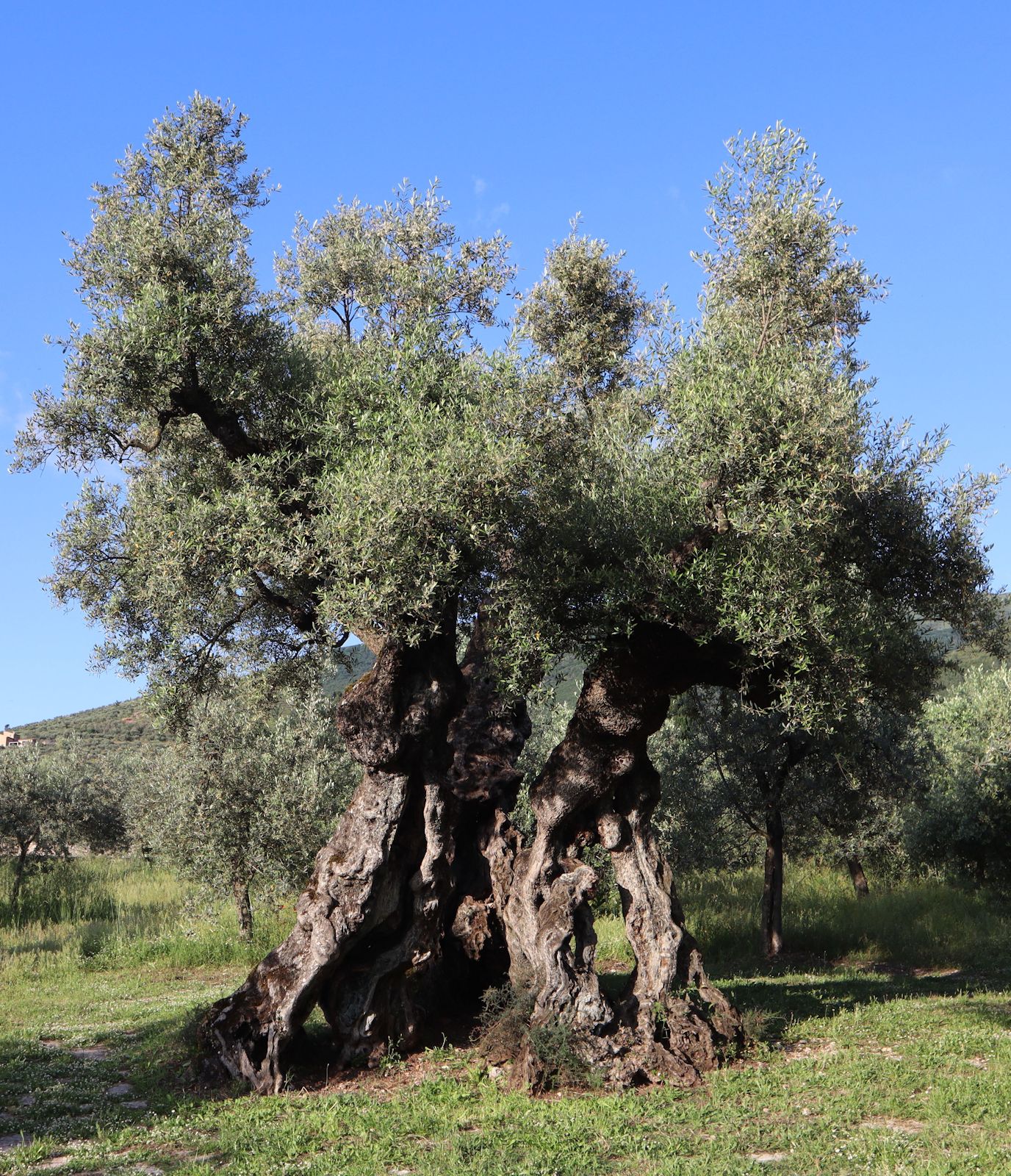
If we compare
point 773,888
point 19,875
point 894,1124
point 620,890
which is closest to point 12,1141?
point 620,890

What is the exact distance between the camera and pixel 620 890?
45.9ft

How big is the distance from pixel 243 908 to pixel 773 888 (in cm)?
1320

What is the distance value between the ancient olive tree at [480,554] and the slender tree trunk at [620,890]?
0.14 ft

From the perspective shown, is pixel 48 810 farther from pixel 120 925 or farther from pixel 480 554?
pixel 480 554

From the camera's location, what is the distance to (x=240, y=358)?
1462 cm

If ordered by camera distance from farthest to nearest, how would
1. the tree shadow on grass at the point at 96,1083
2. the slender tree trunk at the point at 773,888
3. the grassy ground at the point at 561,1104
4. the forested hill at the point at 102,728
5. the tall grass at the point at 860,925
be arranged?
the forested hill at the point at 102,728 → the tall grass at the point at 860,925 → the slender tree trunk at the point at 773,888 → the tree shadow on grass at the point at 96,1083 → the grassy ground at the point at 561,1104

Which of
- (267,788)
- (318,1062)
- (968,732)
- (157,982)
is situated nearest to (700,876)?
(968,732)

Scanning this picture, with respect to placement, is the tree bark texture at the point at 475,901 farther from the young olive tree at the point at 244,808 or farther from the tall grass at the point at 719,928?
the young olive tree at the point at 244,808

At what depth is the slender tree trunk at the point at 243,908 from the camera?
25.0m

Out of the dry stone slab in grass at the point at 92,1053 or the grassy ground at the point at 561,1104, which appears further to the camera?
the dry stone slab in grass at the point at 92,1053

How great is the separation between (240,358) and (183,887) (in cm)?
2338

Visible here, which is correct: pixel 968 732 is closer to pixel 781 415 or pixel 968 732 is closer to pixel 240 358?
pixel 781 415

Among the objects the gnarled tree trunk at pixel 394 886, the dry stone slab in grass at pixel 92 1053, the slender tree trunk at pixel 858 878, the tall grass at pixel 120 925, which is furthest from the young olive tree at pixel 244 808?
the slender tree trunk at pixel 858 878

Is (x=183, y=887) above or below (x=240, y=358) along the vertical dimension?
below
